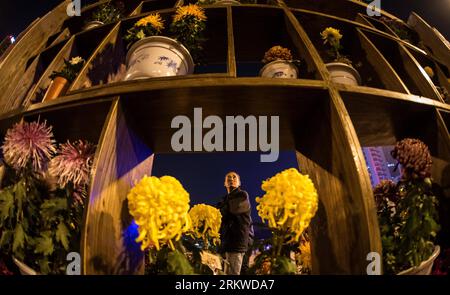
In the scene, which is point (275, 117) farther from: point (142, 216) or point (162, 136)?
point (142, 216)

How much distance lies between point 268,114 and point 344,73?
14.4 inches

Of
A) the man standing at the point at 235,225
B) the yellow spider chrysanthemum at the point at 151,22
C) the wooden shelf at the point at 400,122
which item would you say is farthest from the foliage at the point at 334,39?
the man standing at the point at 235,225

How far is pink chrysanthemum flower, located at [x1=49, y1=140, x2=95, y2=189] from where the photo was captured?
874 millimetres

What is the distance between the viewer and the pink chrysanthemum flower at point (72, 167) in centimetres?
87

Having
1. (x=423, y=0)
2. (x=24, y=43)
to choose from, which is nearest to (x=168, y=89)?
(x=24, y=43)

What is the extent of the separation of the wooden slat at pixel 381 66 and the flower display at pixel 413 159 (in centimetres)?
28

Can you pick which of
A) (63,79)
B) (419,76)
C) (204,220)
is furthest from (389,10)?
(63,79)

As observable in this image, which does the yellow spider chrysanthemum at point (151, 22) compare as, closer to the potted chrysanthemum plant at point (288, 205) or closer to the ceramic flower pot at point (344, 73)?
the ceramic flower pot at point (344, 73)

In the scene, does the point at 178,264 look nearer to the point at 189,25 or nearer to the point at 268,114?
→ the point at 268,114

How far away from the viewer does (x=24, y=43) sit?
1505 millimetres

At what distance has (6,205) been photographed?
0.82 m

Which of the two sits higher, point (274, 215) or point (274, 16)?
point (274, 16)

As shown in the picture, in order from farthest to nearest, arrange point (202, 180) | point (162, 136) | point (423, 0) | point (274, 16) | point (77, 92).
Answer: point (202, 180) → point (423, 0) → point (274, 16) → point (162, 136) → point (77, 92)

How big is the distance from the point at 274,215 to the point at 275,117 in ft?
1.23
